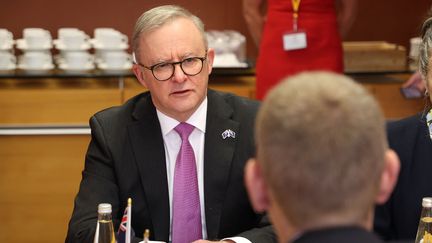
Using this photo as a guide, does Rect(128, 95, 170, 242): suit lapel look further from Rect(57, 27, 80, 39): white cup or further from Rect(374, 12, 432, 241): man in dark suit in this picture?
Rect(57, 27, 80, 39): white cup

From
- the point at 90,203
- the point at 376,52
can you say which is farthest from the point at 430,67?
the point at 376,52

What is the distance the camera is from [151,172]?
2512mm

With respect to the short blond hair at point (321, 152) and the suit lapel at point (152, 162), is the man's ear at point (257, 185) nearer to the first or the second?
the short blond hair at point (321, 152)

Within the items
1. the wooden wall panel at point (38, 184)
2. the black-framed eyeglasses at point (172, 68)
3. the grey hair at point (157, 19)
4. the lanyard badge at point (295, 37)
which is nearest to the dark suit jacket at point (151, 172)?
the black-framed eyeglasses at point (172, 68)

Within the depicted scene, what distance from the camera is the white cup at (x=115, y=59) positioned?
15.2 ft

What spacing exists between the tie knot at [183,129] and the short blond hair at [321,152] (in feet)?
4.66

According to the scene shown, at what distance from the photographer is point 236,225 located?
2541 mm

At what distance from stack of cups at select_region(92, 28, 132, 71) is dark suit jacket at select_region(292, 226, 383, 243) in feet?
11.9

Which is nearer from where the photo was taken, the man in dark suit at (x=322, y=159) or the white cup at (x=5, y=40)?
the man in dark suit at (x=322, y=159)

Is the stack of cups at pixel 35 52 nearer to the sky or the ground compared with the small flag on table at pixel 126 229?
nearer to the sky

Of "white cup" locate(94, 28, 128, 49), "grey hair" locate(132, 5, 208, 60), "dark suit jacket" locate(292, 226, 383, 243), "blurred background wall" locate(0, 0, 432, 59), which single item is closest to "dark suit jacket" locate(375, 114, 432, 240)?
"grey hair" locate(132, 5, 208, 60)

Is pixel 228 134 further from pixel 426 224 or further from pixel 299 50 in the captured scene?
pixel 299 50

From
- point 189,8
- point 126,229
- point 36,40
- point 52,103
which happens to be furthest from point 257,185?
point 189,8

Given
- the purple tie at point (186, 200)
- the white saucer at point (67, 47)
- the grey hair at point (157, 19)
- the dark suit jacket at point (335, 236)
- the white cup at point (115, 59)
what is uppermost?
the grey hair at point (157, 19)
